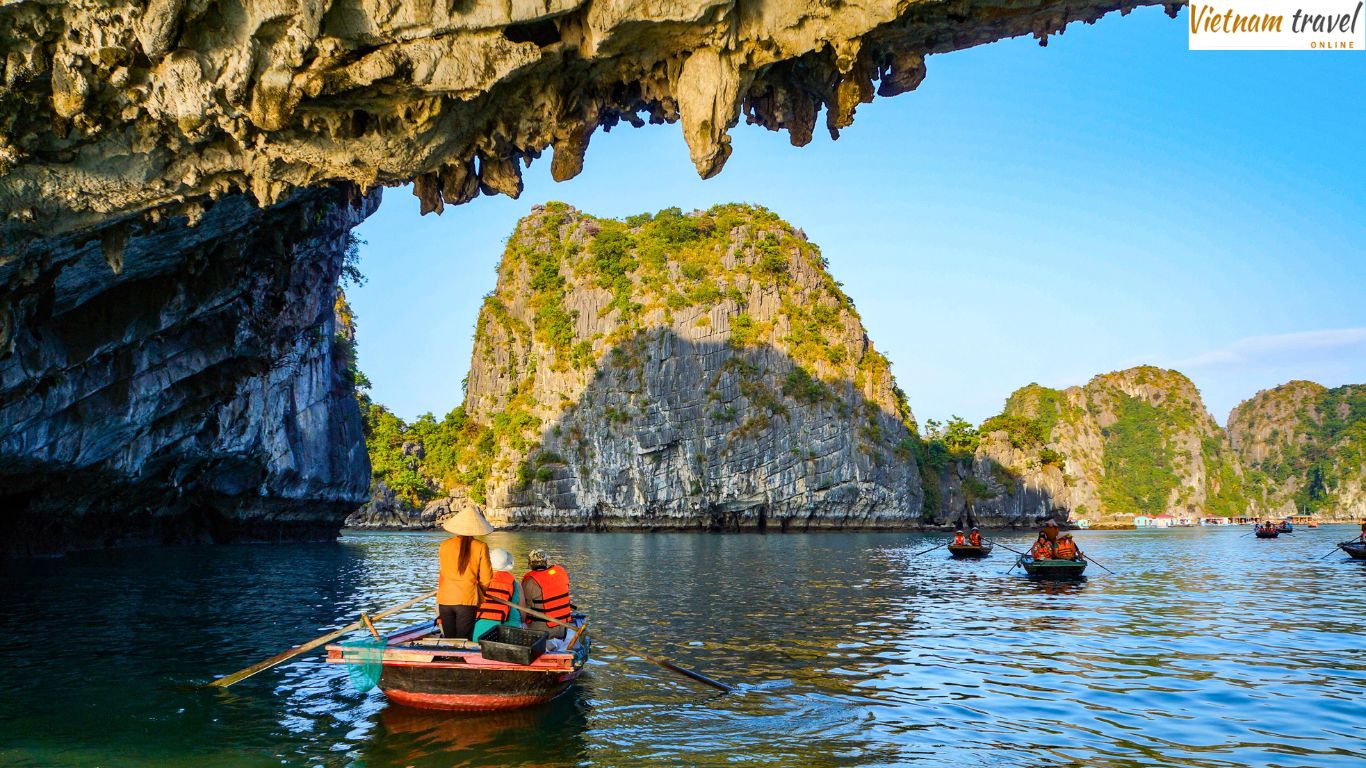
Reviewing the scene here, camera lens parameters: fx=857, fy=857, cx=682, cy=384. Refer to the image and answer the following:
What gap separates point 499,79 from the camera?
8.09 metres

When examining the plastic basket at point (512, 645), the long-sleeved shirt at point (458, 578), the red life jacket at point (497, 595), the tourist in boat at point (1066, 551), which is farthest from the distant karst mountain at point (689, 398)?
the plastic basket at point (512, 645)

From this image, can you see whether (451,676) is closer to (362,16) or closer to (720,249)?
(362,16)

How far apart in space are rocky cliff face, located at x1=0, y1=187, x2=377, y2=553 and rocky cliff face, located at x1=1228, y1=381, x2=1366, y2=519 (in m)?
160

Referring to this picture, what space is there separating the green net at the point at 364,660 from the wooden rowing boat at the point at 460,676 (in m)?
0.04

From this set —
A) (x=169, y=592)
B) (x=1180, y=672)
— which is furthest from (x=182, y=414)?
(x=1180, y=672)

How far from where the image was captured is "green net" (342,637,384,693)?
8984 mm

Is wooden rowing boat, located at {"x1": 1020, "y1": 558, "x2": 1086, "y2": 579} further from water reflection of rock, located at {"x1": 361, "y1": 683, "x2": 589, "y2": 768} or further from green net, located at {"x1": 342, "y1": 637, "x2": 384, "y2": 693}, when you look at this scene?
green net, located at {"x1": 342, "y1": 637, "x2": 384, "y2": 693}

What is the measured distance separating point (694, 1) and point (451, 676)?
7.02 m

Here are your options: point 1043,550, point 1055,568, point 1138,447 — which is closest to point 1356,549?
point 1043,550

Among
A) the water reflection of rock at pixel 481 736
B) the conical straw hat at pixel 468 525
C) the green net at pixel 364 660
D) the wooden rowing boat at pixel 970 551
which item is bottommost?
the water reflection of rock at pixel 481 736

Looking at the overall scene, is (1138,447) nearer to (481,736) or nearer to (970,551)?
(970,551)

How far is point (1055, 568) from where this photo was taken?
22.4 meters

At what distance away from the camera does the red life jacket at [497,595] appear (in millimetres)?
9961

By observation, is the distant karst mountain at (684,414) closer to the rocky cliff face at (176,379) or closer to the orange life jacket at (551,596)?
the rocky cliff face at (176,379)
